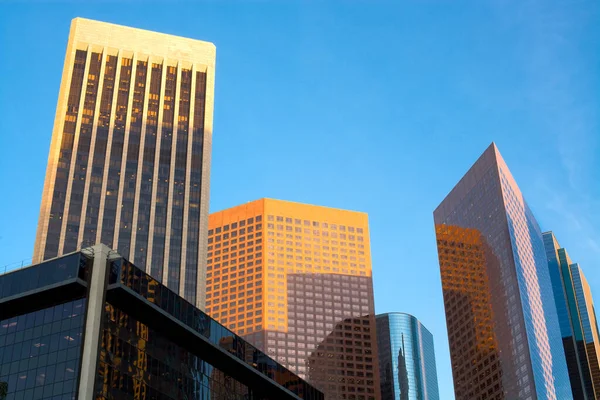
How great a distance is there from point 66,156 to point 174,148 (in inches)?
1021

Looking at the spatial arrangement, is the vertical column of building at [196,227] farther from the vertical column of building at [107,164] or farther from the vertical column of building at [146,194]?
the vertical column of building at [107,164]

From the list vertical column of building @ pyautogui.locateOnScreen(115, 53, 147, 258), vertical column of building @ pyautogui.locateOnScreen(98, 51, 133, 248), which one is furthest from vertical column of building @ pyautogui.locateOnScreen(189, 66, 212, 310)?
vertical column of building @ pyautogui.locateOnScreen(98, 51, 133, 248)

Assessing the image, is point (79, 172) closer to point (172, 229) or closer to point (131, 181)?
point (131, 181)

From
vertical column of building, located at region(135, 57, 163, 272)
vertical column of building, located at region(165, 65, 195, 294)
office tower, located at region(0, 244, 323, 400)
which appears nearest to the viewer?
office tower, located at region(0, 244, 323, 400)

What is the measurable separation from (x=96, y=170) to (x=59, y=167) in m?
8.41

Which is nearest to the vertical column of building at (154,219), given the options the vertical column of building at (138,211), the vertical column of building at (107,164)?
the vertical column of building at (138,211)

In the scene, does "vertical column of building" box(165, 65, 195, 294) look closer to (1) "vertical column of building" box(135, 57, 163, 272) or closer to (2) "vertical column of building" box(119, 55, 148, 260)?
(1) "vertical column of building" box(135, 57, 163, 272)

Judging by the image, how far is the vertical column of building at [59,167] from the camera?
171m

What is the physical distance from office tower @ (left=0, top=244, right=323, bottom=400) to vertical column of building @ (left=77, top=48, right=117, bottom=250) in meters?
84.2

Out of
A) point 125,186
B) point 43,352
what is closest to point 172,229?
point 125,186

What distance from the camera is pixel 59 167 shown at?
183 metres

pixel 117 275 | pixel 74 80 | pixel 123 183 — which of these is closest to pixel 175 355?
pixel 117 275

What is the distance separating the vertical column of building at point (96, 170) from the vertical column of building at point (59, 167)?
4.84 m

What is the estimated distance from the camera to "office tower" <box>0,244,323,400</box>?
82250 millimetres
